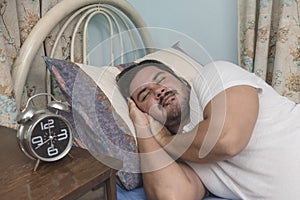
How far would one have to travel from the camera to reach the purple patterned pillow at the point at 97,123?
41.2 inches

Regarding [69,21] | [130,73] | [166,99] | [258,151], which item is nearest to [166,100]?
[166,99]

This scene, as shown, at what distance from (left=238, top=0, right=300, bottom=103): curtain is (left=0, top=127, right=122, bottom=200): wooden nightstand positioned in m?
0.92

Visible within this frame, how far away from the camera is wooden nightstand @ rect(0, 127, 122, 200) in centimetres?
70

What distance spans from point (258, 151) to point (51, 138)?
0.58 m

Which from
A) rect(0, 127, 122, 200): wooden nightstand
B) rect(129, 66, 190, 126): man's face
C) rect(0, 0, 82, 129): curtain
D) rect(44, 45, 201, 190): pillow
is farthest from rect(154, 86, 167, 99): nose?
rect(0, 0, 82, 129): curtain

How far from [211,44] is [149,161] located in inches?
33.6

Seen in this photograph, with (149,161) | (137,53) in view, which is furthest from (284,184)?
(137,53)

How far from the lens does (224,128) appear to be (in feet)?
3.10

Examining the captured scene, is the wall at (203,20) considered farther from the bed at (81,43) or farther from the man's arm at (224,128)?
the man's arm at (224,128)

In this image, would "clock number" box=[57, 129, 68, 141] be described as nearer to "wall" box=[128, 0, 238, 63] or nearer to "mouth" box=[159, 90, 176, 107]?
"mouth" box=[159, 90, 176, 107]

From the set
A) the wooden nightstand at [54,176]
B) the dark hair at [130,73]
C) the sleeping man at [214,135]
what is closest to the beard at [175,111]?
the sleeping man at [214,135]

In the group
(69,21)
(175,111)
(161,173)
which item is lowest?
(161,173)

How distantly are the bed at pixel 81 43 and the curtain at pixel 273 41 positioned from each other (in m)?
0.36

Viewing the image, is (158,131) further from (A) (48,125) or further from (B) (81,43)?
(B) (81,43)
